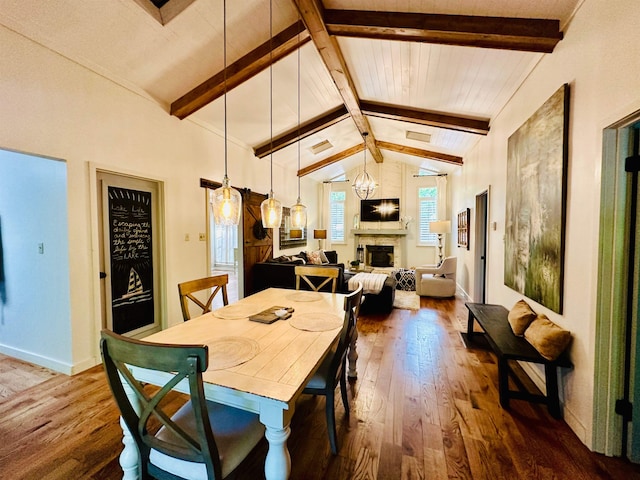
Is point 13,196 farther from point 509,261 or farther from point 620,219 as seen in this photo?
point 509,261

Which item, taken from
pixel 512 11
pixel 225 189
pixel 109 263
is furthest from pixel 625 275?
pixel 109 263

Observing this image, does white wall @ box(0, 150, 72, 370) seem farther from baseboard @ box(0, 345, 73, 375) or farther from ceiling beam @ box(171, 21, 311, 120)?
ceiling beam @ box(171, 21, 311, 120)

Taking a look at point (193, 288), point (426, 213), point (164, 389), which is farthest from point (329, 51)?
point (426, 213)

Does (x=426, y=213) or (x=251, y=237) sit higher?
(x=426, y=213)

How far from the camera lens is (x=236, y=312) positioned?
6.88 feet

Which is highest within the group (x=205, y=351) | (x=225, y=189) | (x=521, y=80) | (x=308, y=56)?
(x=308, y=56)

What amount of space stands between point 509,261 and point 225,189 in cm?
303

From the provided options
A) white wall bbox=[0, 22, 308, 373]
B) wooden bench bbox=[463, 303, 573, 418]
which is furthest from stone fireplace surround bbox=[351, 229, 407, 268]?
wooden bench bbox=[463, 303, 573, 418]

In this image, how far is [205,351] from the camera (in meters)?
0.87

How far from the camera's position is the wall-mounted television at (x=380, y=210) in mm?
8156

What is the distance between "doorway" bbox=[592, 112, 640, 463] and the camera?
1.55 metres

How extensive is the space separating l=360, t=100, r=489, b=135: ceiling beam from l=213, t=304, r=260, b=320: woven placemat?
376cm

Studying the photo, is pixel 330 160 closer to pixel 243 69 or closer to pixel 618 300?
pixel 243 69

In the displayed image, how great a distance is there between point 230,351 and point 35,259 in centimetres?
274
